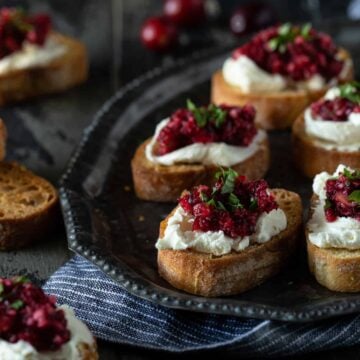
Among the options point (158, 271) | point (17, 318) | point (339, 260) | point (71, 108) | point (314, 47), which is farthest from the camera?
point (71, 108)

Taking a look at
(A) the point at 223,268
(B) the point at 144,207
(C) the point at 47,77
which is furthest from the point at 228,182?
(C) the point at 47,77

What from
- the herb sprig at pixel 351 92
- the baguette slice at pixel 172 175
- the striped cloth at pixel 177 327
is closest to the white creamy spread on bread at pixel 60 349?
the striped cloth at pixel 177 327

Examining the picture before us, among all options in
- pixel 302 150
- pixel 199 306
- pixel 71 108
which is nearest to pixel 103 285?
pixel 199 306

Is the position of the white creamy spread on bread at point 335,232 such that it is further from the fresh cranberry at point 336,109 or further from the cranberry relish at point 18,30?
the cranberry relish at point 18,30

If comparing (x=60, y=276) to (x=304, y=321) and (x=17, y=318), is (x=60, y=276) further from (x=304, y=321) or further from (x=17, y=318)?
(x=304, y=321)

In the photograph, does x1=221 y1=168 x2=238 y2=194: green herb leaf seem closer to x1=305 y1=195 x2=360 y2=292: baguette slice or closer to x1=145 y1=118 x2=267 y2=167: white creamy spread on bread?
x1=305 y1=195 x2=360 y2=292: baguette slice

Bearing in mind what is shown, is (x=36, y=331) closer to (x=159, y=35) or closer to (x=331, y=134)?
(x=331, y=134)

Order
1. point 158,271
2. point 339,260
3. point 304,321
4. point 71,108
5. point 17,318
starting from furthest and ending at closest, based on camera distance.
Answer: point 71,108 → point 158,271 → point 339,260 → point 304,321 → point 17,318
